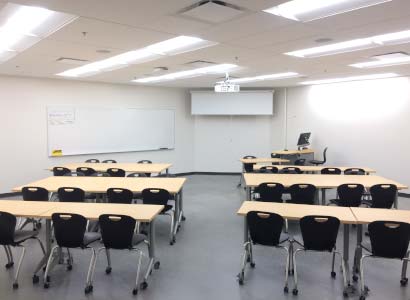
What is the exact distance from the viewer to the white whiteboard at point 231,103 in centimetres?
1127

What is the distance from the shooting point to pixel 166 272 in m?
4.18

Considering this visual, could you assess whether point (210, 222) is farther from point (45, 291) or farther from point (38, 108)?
point (38, 108)

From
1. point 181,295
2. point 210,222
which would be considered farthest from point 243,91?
point 181,295

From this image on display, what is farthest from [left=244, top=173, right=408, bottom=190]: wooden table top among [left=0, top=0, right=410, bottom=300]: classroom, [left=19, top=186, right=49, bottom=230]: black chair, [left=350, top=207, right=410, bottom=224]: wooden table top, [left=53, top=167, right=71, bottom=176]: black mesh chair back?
[left=53, top=167, right=71, bottom=176]: black mesh chair back

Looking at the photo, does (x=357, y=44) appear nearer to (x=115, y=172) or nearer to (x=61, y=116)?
(x=115, y=172)

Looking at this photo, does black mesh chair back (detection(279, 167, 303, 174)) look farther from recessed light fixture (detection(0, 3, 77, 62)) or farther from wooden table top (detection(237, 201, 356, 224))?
recessed light fixture (detection(0, 3, 77, 62))

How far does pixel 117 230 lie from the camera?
362 centimetres

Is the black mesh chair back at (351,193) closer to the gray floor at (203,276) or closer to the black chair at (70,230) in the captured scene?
the gray floor at (203,276)

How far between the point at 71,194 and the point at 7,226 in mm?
1335

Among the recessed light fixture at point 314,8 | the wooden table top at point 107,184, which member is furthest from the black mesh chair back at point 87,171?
the recessed light fixture at point 314,8

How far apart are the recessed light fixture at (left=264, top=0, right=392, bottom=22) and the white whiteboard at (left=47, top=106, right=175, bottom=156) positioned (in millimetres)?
7349

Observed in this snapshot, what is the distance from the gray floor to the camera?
11.9ft

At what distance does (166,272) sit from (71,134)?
652 centimetres

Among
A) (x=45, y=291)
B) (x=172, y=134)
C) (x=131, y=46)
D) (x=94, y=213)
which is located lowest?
(x=45, y=291)
